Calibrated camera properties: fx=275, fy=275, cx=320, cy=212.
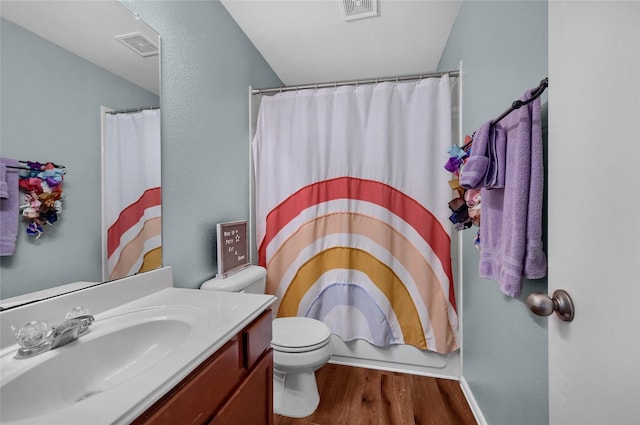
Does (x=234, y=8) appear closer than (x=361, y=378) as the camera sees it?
Yes

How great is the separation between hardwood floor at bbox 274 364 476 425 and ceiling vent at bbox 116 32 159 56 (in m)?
1.89

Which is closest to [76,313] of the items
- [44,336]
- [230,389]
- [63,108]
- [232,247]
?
[44,336]

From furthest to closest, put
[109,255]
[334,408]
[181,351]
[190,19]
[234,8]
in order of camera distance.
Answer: [234,8] < [334,408] < [190,19] < [109,255] < [181,351]

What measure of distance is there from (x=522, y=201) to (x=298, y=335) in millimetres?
1249

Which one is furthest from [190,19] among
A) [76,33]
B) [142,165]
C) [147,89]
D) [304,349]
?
[304,349]

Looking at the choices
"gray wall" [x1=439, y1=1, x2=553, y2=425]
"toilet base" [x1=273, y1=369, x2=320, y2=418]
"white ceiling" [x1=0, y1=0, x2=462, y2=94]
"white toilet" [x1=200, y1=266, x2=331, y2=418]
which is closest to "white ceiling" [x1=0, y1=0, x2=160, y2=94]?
"white ceiling" [x1=0, y1=0, x2=462, y2=94]

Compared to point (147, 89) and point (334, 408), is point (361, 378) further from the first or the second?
point (147, 89)

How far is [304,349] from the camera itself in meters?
1.42

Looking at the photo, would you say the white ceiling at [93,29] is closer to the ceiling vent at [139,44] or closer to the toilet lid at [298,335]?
the ceiling vent at [139,44]

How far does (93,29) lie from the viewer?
3.10 feet

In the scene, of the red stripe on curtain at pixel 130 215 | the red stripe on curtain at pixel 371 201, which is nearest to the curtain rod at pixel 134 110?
the red stripe on curtain at pixel 130 215

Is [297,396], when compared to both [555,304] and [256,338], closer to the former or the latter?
[256,338]

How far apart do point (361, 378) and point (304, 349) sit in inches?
26.3

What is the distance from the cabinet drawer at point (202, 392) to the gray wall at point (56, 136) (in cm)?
55
